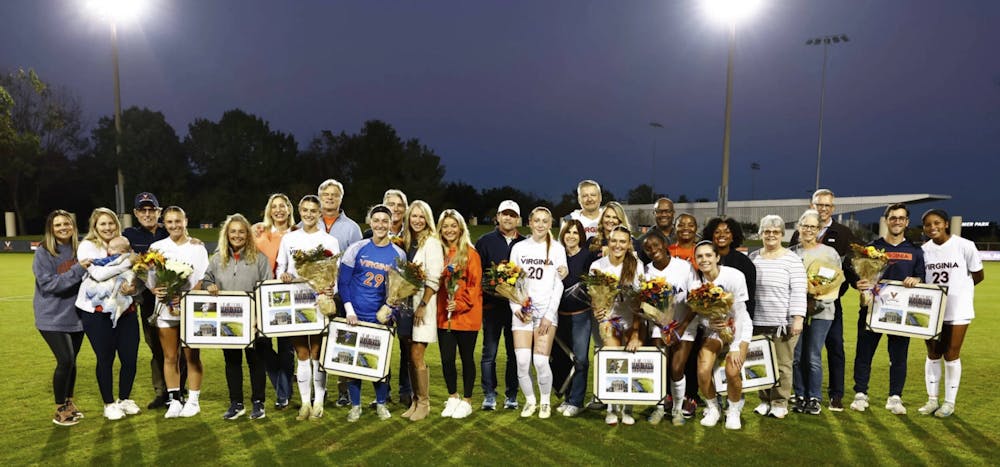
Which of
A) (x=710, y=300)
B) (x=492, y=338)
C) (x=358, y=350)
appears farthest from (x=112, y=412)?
(x=710, y=300)

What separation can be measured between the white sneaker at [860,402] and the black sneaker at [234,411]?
5.71 m

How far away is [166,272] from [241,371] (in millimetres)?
1091

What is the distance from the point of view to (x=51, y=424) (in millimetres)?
5152

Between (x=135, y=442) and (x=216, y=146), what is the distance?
5503cm

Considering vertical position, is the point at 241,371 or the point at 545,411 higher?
the point at 241,371

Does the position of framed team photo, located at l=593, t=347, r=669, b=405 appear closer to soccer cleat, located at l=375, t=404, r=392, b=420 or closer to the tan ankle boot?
the tan ankle boot

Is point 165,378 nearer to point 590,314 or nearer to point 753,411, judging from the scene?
point 590,314

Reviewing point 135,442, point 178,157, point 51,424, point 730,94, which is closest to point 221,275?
point 135,442

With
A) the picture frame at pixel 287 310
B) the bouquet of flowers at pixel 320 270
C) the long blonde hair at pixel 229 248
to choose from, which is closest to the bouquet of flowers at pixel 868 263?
the bouquet of flowers at pixel 320 270

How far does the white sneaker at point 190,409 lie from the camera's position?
5.28m

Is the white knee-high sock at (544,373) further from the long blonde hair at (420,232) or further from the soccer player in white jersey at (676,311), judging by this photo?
→ the long blonde hair at (420,232)

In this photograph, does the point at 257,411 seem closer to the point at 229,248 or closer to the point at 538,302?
the point at 229,248

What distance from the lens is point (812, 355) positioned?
213 inches

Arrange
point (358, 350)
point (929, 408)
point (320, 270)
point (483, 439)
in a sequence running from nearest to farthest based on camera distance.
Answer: point (483, 439) → point (320, 270) → point (358, 350) → point (929, 408)
